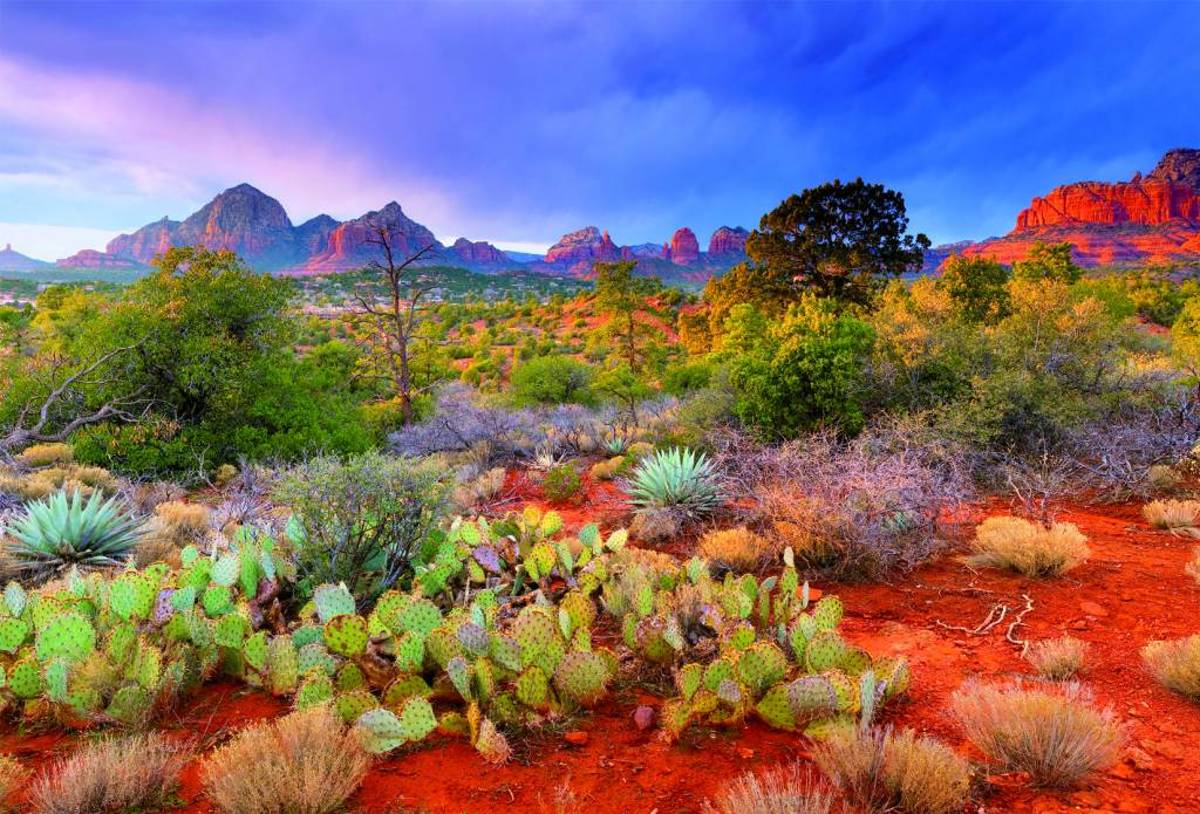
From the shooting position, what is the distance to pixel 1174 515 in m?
6.57

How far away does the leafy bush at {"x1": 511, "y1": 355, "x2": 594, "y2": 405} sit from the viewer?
21672 mm

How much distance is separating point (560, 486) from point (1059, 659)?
6.60 metres

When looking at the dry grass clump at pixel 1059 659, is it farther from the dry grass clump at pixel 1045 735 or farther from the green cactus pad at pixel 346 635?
the green cactus pad at pixel 346 635

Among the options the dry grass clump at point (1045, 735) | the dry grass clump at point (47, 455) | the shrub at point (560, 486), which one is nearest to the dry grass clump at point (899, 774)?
the dry grass clump at point (1045, 735)

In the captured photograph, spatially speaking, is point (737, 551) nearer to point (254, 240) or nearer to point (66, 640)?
point (66, 640)

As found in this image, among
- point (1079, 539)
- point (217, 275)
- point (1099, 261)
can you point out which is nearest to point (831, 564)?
point (1079, 539)

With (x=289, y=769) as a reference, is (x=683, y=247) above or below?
above

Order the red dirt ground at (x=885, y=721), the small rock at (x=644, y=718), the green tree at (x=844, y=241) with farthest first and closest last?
the green tree at (x=844, y=241) → the small rock at (x=644, y=718) → the red dirt ground at (x=885, y=721)

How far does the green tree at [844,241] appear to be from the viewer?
24.6m

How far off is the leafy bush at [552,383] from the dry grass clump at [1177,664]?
18.1 metres

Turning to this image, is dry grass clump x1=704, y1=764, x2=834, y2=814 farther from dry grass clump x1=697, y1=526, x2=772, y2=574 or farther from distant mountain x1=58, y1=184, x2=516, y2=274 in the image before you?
distant mountain x1=58, y1=184, x2=516, y2=274

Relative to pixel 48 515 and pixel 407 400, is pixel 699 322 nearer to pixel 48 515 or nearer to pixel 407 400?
pixel 407 400

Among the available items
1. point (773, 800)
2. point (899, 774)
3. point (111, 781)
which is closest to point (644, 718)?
point (773, 800)

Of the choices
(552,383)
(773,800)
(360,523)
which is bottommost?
(552,383)
